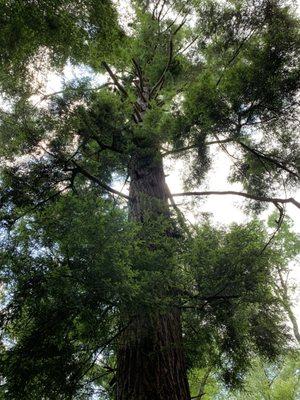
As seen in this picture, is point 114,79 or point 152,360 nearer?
point 152,360

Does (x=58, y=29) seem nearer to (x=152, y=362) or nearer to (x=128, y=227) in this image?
(x=128, y=227)

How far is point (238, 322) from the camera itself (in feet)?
14.4

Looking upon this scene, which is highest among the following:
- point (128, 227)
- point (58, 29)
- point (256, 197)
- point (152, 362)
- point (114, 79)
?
point (114, 79)

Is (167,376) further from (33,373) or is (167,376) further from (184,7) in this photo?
(184,7)

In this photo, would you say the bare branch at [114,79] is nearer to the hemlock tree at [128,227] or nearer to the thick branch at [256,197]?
the hemlock tree at [128,227]

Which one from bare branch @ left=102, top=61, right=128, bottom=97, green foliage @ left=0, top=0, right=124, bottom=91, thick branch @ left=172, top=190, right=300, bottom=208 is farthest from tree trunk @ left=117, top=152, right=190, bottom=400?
bare branch @ left=102, top=61, right=128, bottom=97

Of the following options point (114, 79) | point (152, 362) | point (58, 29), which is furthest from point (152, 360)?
point (114, 79)

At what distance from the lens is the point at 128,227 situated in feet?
11.4

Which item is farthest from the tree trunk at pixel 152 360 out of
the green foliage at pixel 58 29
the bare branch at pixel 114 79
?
the bare branch at pixel 114 79

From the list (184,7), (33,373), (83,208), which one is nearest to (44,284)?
(83,208)

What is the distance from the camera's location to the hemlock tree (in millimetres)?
3299

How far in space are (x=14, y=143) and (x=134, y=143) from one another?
6.26 ft

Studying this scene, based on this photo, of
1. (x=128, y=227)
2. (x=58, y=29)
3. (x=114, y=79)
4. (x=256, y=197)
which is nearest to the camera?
(x=128, y=227)

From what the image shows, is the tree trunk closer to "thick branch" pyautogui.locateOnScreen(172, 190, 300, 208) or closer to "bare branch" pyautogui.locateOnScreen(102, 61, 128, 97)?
"thick branch" pyautogui.locateOnScreen(172, 190, 300, 208)
